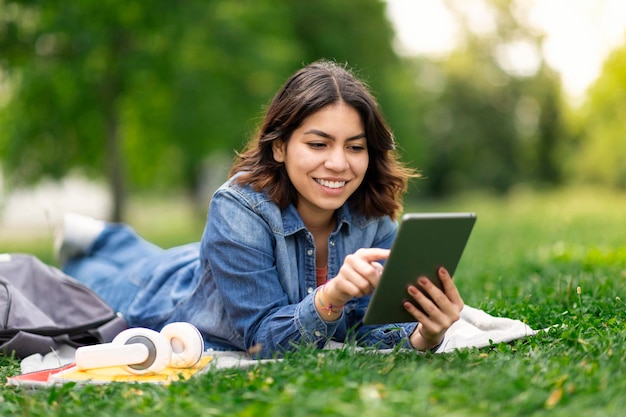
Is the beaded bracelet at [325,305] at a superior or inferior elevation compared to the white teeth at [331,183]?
inferior

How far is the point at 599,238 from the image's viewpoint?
7816 millimetres

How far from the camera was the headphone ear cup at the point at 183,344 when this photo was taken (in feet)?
10.0

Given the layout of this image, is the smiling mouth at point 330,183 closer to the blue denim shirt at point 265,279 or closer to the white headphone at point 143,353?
the blue denim shirt at point 265,279

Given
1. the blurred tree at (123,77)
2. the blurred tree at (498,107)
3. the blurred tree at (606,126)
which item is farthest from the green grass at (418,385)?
the blurred tree at (498,107)

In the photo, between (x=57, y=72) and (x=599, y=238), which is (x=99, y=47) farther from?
(x=599, y=238)

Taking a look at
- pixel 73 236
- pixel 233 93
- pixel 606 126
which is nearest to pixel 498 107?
pixel 606 126

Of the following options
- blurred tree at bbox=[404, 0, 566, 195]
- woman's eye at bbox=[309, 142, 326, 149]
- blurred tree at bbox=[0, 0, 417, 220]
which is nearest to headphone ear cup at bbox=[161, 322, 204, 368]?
woman's eye at bbox=[309, 142, 326, 149]

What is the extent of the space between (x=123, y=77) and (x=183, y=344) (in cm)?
1019

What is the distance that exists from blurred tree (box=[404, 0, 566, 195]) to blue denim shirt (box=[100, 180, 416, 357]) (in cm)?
2964

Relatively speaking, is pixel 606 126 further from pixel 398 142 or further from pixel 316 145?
pixel 316 145

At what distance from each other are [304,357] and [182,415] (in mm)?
722

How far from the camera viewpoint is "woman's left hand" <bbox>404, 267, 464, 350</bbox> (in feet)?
9.56

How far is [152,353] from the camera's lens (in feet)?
9.91

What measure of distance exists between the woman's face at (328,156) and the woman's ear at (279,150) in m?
0.03
